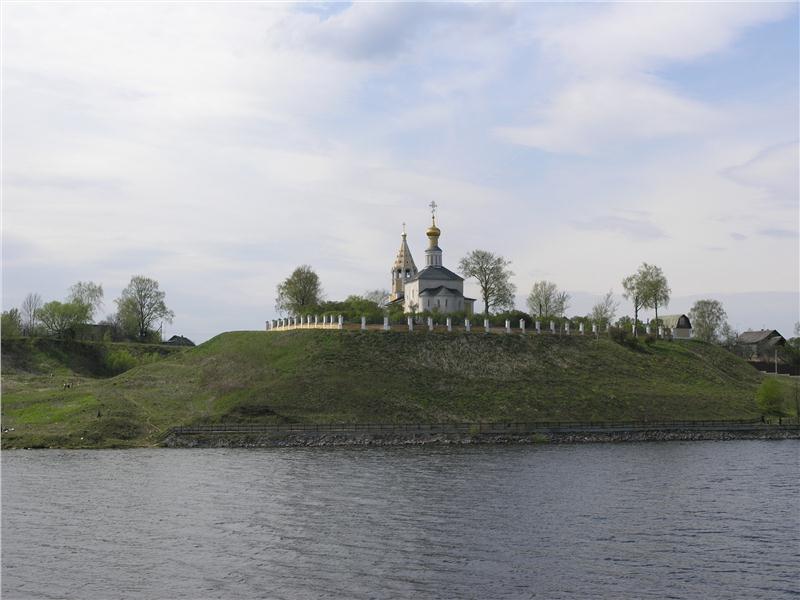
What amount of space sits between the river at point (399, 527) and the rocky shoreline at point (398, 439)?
7.97m

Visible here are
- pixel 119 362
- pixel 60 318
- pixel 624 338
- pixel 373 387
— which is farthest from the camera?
pixel 60 318

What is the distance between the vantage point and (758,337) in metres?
156

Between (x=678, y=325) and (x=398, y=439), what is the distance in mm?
66552

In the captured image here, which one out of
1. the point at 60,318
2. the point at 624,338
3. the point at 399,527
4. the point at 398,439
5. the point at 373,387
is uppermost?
the point at 60,318

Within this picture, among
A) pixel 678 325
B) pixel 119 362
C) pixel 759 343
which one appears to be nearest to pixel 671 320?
pixel 678 325

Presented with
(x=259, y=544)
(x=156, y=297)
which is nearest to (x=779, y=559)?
(x=259, y=544)

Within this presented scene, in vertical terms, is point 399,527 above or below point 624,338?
below

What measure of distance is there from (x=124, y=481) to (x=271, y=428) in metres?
21.2

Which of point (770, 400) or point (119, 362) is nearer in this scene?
point (770, 400)

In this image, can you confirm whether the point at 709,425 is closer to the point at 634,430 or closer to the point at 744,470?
the point at 634,430

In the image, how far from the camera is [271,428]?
6744cm

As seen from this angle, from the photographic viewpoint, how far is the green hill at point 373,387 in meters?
71.6

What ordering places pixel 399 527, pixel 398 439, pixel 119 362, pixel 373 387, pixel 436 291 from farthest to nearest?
pixel 119 362 < pixel 436 291 < pixel 373 387 < pixel 398 439 < pixel 399 527

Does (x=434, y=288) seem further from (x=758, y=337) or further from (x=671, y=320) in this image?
(x=758, y=337)
